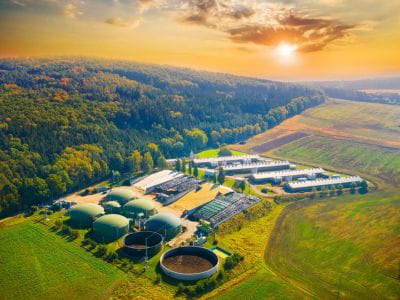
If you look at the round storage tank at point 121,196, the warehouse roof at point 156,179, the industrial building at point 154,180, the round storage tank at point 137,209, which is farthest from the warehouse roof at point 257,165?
the round storage tank at point 137,209

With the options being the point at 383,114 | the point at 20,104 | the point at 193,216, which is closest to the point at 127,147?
the point at 20,104

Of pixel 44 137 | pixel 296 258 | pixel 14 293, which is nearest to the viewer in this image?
pixel 14 293

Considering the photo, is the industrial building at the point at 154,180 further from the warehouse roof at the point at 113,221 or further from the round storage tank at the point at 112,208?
the warehouse roof at the point at 113,221

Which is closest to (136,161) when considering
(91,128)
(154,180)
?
(154,180)

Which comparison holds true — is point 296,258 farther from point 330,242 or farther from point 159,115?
point 159,115

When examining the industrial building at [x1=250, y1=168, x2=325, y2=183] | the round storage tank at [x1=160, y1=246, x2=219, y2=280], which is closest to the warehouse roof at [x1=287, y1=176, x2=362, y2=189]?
the industrial building at [x1=250, y1=168, x2=325, y2=183]

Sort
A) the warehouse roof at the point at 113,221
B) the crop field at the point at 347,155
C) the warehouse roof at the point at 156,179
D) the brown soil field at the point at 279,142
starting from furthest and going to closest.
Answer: the brown soil field at the point at 279,142 → the crop field at the point at 347,155 → the warehouse roof at the point at 156,179 → the warehouse roof at the point at 113,221
